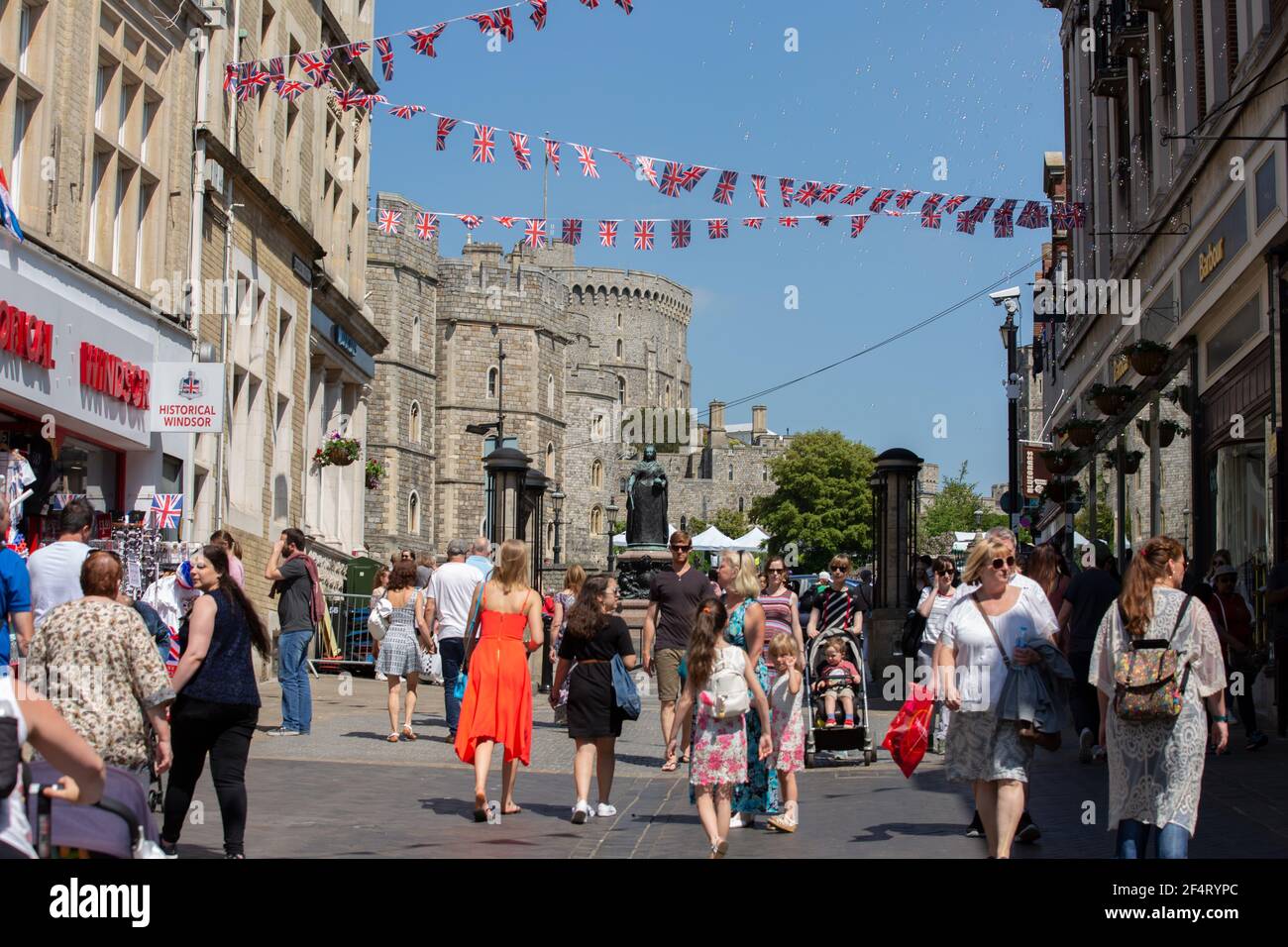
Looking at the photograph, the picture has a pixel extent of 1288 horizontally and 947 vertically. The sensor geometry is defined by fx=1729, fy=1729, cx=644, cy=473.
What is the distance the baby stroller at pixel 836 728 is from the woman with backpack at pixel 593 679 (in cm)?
319

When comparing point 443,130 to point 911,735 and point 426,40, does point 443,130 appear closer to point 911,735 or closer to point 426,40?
point 426,40

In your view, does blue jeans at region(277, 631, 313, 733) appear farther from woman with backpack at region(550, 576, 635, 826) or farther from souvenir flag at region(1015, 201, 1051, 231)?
souvenir flag at region(1015, 201, 1051, 231)

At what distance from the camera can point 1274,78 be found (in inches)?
610

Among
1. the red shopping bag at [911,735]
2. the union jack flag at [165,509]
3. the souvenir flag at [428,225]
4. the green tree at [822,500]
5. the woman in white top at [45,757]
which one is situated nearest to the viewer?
the woman in white top at [45,757]

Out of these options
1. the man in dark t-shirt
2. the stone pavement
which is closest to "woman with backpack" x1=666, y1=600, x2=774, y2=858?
the stone pavement

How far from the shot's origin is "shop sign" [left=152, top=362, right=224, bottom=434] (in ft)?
62.6

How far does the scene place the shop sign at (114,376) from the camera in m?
17.0

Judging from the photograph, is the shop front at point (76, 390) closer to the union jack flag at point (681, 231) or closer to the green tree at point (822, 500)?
the union jack flag at point (681, 231)

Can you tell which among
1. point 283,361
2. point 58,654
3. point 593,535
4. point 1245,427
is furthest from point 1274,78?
point 593,535

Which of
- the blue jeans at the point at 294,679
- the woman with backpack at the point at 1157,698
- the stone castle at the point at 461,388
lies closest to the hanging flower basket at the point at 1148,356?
the blue jeans at the point at 294,679

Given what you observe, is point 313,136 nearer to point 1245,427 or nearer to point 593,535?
point 1245,427

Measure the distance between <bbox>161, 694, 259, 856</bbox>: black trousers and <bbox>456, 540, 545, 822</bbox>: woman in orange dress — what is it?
2.05m

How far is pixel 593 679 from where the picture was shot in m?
10.3
